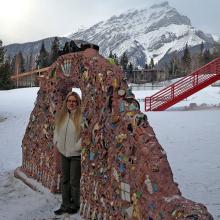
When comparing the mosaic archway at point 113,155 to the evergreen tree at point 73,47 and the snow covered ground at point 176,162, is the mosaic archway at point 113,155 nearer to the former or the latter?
the evergreen tree at point 73,47

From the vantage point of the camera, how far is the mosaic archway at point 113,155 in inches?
167

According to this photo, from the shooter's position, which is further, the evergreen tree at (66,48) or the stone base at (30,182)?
the stone base at (30,182)

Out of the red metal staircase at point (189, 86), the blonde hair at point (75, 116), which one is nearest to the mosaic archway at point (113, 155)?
the blonde hair at point (75, 116)

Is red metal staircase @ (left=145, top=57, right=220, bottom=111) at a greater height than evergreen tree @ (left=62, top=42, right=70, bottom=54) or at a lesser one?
lesser

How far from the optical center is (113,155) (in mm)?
5152

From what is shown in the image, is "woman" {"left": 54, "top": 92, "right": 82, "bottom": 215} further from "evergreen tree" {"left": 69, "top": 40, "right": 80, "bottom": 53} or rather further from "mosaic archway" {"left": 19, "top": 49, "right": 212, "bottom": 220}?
"evergreen tree" {"left": 69, "top": 40, "right": 80, "bottom": 53}

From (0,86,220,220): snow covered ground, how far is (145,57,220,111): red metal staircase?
9.31 feet

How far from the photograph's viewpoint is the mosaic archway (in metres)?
4.23

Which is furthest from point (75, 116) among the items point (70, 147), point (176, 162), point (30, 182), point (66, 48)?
point (176, 162)

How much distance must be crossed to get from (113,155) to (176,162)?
439cm

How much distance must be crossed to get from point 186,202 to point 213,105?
2012 centimetres

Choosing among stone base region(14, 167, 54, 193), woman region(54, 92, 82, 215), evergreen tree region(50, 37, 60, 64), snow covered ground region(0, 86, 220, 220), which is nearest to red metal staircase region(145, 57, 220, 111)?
snow covered ground region(0, 86, 220, 220)

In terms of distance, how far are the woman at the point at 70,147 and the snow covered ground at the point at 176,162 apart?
0.31m

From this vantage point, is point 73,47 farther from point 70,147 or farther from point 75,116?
point 70,147
